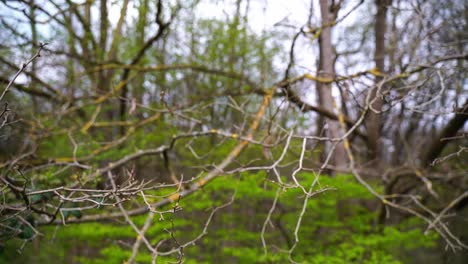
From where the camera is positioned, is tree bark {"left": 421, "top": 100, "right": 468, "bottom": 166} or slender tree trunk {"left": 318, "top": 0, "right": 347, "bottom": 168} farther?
slender tree trunk {"left": 318, "top": 0, "right": 347, "bottom": 168}

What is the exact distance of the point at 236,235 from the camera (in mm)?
6867

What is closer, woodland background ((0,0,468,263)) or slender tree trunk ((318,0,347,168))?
woodland background ((0,0,468,263))

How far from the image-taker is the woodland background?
532cm

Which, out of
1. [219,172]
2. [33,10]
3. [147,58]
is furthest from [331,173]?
[33,10]

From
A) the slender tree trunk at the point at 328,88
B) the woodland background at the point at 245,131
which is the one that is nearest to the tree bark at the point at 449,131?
the woodland background at the point at 245,131

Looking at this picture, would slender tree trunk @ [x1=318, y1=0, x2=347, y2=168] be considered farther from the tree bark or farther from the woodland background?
the tree bark

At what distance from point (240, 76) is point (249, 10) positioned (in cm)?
124

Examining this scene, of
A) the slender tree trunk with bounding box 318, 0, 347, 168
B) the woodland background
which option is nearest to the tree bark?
the woodland background

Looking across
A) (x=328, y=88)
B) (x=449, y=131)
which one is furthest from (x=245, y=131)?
(x=449, y=131)

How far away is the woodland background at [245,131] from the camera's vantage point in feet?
17.4

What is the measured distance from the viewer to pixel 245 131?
6602 millimetres

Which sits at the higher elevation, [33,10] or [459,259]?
[33,10]

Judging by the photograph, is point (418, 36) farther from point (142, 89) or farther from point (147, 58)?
point (142, 89)

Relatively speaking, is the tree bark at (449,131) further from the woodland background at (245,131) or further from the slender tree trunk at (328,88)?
the slender tree trunk at (328,88)
